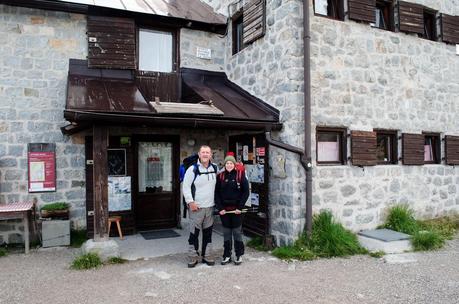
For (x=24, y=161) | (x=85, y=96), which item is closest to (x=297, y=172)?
(x=85, y=96)

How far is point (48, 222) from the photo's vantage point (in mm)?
6617

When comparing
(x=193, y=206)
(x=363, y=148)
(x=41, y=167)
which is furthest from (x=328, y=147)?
(x=41, y=167)

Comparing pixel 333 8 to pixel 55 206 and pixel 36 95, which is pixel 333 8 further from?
pixel 55 206

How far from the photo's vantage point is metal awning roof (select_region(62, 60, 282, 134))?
18.1 feet

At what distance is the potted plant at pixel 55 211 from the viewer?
670cm

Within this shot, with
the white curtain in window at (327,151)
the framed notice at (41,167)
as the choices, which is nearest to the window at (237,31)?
the white curtain in window at (327,151)

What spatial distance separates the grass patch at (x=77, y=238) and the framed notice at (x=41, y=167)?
0.93 meters

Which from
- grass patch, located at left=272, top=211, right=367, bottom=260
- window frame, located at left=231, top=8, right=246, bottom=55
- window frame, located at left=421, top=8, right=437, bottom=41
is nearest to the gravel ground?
grass patch, located at left=272, top=211, right=367, bottom=260

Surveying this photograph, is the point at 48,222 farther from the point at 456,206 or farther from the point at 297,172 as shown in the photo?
the point at 456,206

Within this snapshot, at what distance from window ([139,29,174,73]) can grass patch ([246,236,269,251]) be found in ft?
13.2

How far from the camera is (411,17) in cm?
756

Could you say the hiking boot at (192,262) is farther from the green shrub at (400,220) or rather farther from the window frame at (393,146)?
the window frame at (393,146)

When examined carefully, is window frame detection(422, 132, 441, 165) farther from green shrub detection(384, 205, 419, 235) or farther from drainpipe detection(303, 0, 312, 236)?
drainpipe detection(303, 0, 312, 236)

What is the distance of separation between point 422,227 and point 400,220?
0.57 metres
